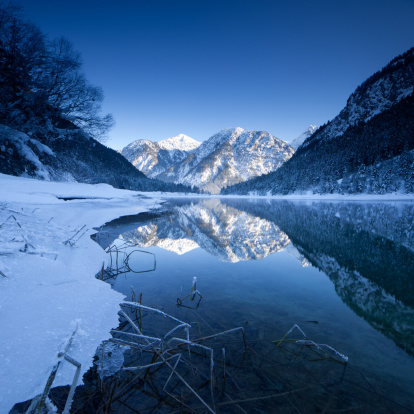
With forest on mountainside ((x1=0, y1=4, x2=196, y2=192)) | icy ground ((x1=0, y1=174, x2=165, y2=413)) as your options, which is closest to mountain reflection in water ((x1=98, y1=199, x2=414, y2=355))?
icy ground ((x1=0, y1=174, x2=165, y2=413))

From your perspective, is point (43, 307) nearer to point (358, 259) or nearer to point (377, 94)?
point (358, 259)

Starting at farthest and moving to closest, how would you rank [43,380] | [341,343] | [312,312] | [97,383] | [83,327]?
[312,312] → [341,343] → [83,327] → [97,383] → [43,380]

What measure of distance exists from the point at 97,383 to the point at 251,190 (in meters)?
157

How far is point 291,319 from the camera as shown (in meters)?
5.12

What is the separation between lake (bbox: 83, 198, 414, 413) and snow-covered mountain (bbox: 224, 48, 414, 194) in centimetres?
7952

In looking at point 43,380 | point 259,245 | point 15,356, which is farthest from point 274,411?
point 259,245

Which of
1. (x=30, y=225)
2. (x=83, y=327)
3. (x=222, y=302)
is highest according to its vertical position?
(x=30, y=225)

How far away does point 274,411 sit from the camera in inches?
107

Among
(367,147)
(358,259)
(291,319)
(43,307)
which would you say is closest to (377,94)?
(367,147)

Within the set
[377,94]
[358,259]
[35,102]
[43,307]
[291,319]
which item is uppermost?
[377,94]

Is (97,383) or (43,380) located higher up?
(43,380)

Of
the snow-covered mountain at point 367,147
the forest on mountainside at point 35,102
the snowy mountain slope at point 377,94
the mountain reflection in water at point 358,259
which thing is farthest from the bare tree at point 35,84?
the snowy mountain slope at point 377,94

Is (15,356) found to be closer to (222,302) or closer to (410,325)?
(222,302)

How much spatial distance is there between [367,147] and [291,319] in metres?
109
